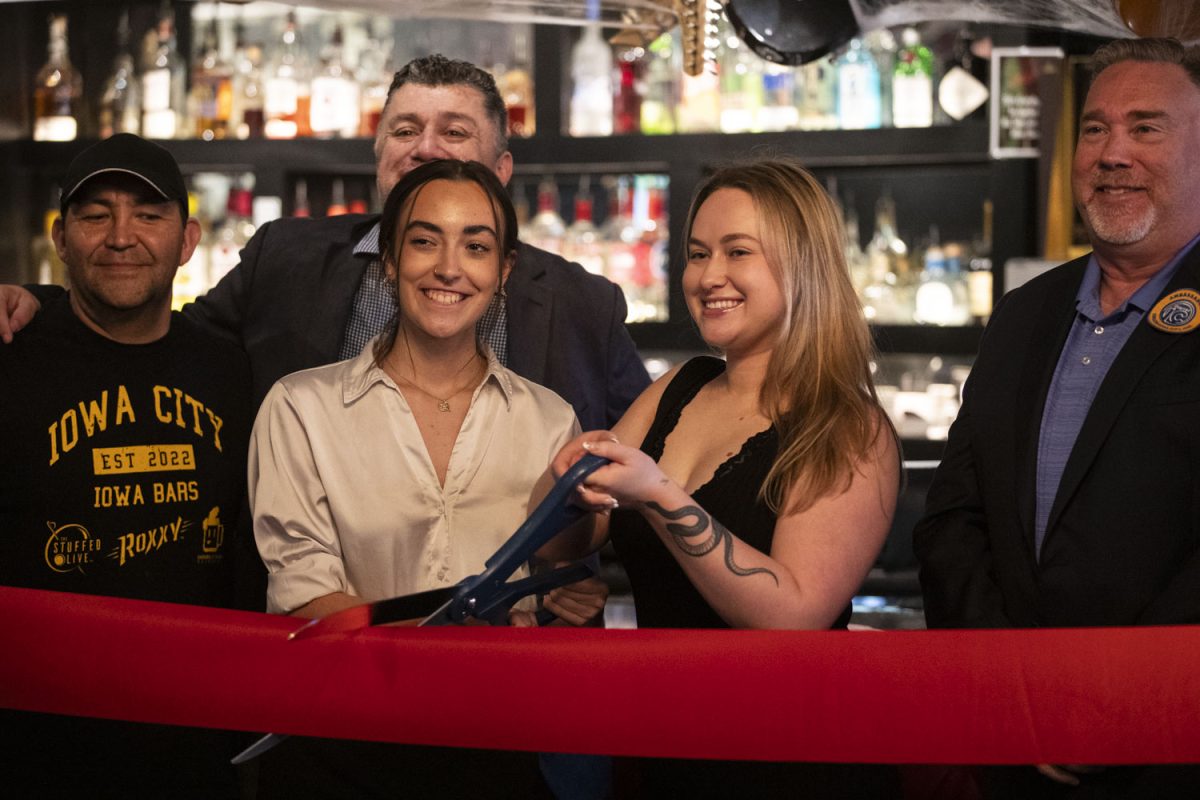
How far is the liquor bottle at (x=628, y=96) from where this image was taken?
13.8 feet

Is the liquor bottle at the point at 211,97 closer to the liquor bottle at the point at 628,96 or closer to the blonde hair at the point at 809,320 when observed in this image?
the liquor bottle at the point at 628,96

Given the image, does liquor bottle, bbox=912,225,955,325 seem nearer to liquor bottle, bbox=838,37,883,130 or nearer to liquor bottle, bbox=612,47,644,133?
liquor bottle, bbox=838,37,883,130

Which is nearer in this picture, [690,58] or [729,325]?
[729,325]

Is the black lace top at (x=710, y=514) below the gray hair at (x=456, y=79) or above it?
below

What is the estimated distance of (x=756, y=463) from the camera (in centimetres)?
165

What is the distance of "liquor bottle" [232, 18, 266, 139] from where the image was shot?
4.30m

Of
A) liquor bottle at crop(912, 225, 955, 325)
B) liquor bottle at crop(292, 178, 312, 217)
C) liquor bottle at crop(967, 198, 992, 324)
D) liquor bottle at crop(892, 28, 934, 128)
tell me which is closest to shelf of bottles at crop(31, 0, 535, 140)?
liquor bottle at crop(292, 178, 312, 217)

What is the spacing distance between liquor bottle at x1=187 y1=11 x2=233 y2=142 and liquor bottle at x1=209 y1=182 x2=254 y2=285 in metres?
0.22

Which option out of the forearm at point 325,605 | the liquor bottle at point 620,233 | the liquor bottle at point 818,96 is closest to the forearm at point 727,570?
the forearm at point 325,605

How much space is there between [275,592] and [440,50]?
3.20 m

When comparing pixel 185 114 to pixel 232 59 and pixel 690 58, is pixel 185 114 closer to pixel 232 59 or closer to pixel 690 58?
pixel 232 59

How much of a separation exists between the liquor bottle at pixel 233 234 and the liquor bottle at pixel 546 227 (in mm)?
900

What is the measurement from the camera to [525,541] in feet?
4.56

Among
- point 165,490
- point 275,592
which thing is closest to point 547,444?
point 275,592
